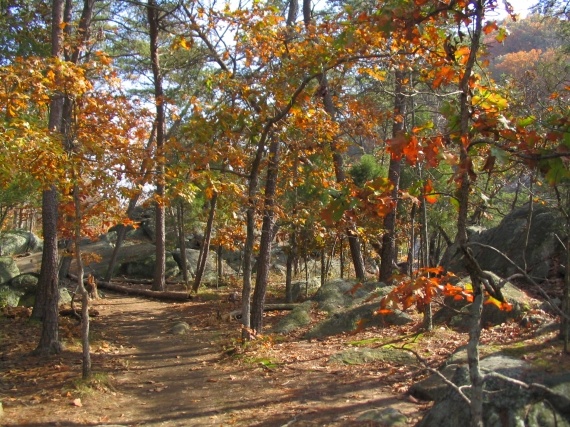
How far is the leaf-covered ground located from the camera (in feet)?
21.3

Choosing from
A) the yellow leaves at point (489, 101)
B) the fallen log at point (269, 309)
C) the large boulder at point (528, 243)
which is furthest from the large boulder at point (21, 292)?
the yellow leaves at point (489, 101)

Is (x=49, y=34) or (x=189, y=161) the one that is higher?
(x=49, y=34)

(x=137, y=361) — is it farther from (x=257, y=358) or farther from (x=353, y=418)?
(x=353, y=418)

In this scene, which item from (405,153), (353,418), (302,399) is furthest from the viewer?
(302,399)

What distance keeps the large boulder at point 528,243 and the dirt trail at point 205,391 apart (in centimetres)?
434

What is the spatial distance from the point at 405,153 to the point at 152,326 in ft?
39.3

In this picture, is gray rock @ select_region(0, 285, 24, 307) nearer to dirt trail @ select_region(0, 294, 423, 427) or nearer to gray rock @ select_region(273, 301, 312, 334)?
dirt trail @ select_region(0, 294, 423, 427)

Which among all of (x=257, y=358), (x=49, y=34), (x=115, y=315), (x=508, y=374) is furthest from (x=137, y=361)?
(x=508, y=374)

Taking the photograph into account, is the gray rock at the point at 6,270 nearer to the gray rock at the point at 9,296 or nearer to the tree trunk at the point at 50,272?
the gray rock at the point at 9,296

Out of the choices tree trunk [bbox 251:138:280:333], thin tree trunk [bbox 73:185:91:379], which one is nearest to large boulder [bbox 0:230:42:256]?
tree trunk [bbox 251:138:280:333]

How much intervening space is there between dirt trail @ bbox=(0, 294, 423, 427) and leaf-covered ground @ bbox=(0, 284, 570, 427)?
0.01m

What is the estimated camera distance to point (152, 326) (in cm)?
1373

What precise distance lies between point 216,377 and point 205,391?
0.78 metres

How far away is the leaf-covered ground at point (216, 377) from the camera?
21.3 ft
